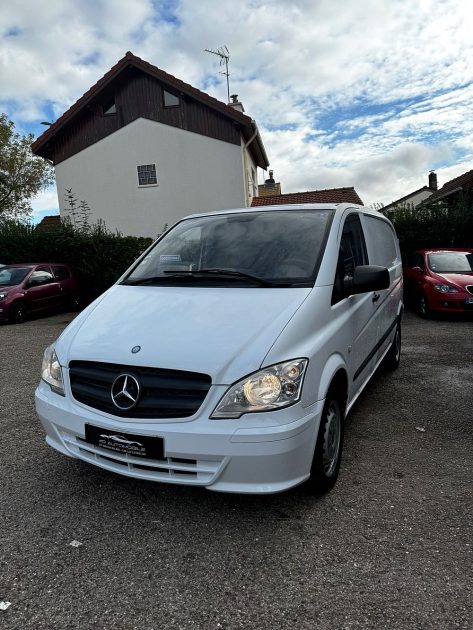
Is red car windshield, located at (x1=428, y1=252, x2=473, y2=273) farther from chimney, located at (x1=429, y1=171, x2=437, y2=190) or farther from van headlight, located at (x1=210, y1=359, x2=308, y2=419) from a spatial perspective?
chimney, located at (x1=429, y1=171, x2=437, y2=190)

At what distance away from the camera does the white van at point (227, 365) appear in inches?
93.4

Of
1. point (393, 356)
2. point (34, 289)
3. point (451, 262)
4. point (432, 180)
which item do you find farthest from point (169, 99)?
point (432, 180)

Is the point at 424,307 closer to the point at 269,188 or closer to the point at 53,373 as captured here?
the point at 53,373

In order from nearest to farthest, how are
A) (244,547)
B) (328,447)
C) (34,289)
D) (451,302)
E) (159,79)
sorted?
1. (244,547)
2. (328,447)
3. (451,302)
4. (34,289)
5. (159,79)

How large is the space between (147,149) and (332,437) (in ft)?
57.6

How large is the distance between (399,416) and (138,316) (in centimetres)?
267

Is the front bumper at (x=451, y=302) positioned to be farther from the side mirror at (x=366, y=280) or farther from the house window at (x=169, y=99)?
the house window at (x=169, y=99)

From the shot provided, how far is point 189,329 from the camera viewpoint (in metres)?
2.67

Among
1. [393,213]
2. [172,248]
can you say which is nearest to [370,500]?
[172,248]

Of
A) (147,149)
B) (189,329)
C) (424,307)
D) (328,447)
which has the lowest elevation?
(424,307)

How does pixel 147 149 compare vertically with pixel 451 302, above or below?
above

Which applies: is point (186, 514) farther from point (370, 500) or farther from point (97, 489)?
point (370, 500)

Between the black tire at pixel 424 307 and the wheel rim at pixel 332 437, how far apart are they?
765 centimetres

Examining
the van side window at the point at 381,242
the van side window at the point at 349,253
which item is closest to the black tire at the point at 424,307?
the van side window at the point at 381,242
